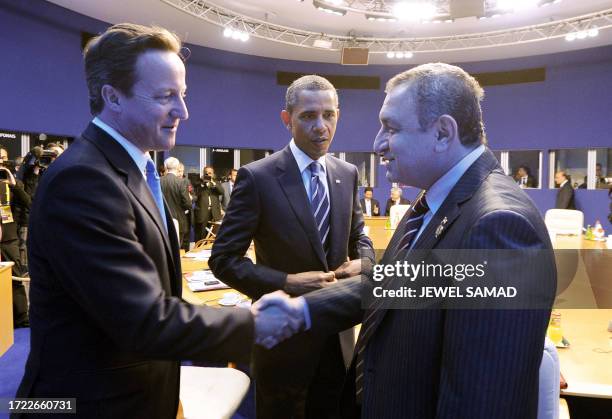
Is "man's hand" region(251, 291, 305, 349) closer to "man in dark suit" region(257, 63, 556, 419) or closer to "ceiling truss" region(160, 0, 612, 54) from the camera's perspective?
"man in dark suit" region(257, 63, 556, 419)

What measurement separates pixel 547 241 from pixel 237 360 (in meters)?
0.85

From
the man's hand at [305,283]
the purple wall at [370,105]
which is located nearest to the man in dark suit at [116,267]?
the man's hand at [305,283]

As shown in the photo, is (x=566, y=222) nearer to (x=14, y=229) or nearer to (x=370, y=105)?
(x=370, y=105)

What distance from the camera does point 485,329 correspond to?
0.93 meters

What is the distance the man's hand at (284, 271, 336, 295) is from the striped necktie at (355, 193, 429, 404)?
15.6 inches

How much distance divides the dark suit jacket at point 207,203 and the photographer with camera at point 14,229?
4117 mm

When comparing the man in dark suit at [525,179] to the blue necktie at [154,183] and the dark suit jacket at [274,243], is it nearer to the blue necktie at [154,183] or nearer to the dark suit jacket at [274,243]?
the dark suit jacket at [274,243]

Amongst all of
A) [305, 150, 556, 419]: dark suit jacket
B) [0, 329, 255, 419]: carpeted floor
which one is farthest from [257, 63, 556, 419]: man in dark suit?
[0, 329, 255, 419]: carpeted floor

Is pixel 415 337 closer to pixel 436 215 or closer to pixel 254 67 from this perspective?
pixel 436 215

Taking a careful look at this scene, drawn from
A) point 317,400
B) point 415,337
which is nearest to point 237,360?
point 415,337

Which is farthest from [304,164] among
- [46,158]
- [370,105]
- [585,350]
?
[370,105]

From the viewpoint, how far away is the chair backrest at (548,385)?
120 centimetres

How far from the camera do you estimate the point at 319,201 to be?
74.8 inches

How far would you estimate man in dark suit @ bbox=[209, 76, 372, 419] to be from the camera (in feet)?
5.84
